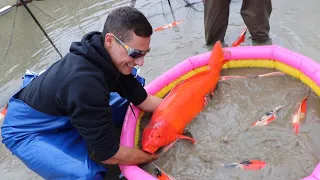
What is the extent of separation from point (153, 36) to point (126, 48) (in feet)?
8.30

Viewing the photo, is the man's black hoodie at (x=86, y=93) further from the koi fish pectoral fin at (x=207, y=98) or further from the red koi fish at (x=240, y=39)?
the red koi fish at (x=240, y=39)

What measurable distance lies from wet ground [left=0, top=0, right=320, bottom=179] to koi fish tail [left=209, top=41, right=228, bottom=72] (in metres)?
0.29

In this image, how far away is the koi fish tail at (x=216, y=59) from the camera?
122 inches

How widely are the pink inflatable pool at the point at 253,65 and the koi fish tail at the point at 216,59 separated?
119mm

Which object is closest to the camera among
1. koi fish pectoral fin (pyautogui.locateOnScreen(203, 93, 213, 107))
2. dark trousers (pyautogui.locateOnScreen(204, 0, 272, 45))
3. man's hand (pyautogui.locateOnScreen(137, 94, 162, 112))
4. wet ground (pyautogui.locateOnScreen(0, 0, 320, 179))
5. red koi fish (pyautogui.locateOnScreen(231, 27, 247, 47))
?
man's hand (pyautogui.locateOnScreen(137, 94, 162, 112))

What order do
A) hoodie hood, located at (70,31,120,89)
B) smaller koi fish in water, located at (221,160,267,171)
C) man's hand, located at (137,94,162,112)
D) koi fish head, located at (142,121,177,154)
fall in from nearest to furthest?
1. hoodie hood, located at (70,31,120,89)
2. smaller koi fish in water, located at (221,160,267,171)
3. koi fish head, located at (142,121,177,154)
4. man's hand, located at (137,94,162,112)

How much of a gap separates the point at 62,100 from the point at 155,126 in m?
0.82

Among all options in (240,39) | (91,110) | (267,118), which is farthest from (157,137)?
(240,39)

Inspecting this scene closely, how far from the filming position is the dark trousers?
12.0 feet

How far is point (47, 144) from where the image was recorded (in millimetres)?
2355

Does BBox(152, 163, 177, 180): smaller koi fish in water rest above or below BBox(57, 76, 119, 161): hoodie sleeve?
below

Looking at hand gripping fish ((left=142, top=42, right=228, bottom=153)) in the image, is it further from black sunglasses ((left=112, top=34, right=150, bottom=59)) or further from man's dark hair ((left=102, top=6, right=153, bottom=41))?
man's dark hair ((left=102, top=6, right=153, bottom=41))

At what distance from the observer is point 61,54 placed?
Answer: 4715 mm

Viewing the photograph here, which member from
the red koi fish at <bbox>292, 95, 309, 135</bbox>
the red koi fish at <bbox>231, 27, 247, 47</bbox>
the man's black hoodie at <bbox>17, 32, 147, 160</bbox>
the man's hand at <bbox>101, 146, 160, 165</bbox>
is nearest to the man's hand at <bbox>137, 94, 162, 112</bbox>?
the man's hand at <bbox>101, 146, 160, 165</bbox>
